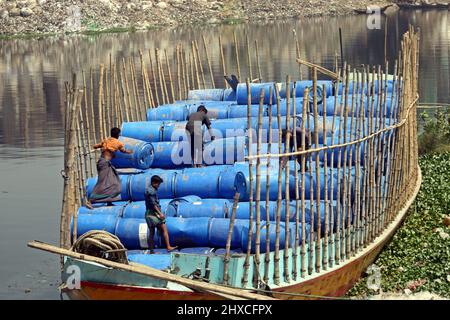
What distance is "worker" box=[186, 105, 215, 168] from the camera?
58.6 ft

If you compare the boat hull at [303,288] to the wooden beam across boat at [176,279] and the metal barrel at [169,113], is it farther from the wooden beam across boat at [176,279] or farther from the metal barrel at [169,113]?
the metal barrel at [169,113]

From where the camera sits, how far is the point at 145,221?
15398 millimetres

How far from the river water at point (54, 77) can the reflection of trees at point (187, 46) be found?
50 mm

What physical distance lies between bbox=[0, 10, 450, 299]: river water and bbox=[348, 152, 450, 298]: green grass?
19.9 feet

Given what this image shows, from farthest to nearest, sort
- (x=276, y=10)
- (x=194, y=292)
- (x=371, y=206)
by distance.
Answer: (x=276, y=10) < (x=371, y=206) < (x=194, y=292)

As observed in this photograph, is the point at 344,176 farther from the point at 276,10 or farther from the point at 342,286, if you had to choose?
the point at 276,10

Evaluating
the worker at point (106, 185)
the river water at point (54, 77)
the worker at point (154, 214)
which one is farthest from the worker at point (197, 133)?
the river water at point (54, 77)

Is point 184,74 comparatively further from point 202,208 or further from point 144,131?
point 202,208

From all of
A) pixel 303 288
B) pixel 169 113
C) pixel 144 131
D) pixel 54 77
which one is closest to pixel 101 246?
pixel 303 288

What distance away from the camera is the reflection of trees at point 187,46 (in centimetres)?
4172

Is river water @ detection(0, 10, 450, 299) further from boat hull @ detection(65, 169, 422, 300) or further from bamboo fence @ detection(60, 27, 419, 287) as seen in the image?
boat hull @ detection(65, 169, 422, 300)

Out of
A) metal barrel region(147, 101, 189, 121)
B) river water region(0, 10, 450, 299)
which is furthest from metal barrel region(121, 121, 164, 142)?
river water region(0, 10, 450, 299)
